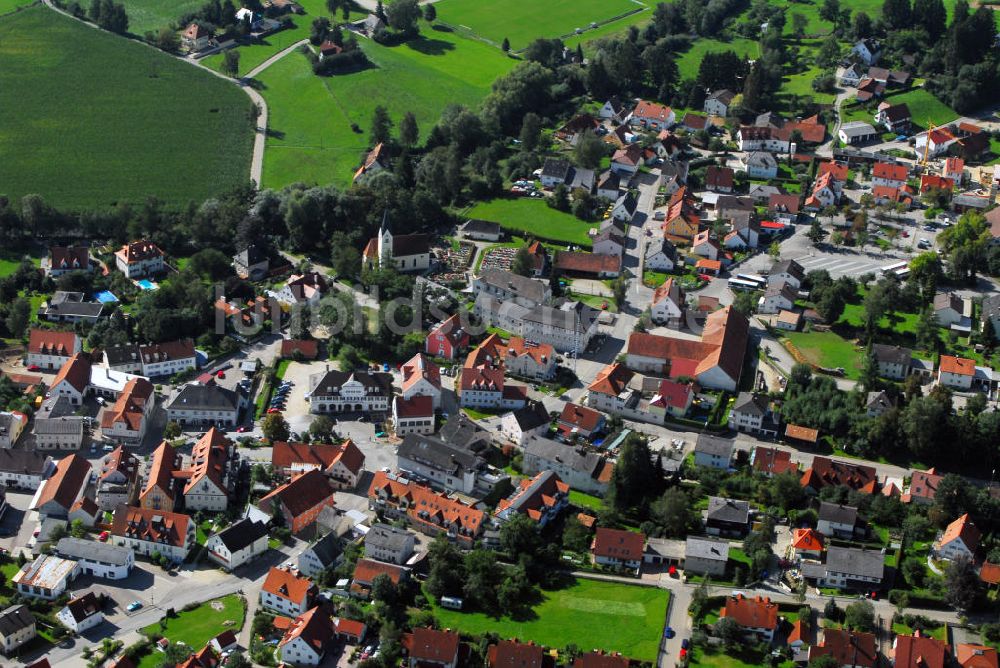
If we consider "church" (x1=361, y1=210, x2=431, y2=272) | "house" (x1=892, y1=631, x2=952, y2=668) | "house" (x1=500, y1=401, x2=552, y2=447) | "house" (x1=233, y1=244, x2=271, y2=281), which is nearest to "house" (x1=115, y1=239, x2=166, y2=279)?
"house" (x1=233, y1=244, x2=271, y2=281)

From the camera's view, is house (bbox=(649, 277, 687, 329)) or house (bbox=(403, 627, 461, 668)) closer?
house (bbox=(403, 627, 461, 668))

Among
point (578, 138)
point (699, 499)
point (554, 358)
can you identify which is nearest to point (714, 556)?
point (699, 499)

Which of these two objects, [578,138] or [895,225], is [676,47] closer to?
[578,138]

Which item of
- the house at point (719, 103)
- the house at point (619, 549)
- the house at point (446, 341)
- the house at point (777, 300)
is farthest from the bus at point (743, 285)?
the house at point (719, 103)

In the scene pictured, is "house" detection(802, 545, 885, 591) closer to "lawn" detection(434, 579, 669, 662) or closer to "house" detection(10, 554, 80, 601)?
"lawn" detection(434, 579, 669, 662)

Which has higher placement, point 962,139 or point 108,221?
point 962,139

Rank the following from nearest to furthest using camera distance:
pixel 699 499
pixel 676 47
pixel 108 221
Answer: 1. pixel 699 499
2. pixel 108 221
3. pixel 676 47

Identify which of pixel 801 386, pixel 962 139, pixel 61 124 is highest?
pixel 962 139

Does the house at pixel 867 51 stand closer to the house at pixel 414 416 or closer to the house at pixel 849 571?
the house at pixel 414 416
